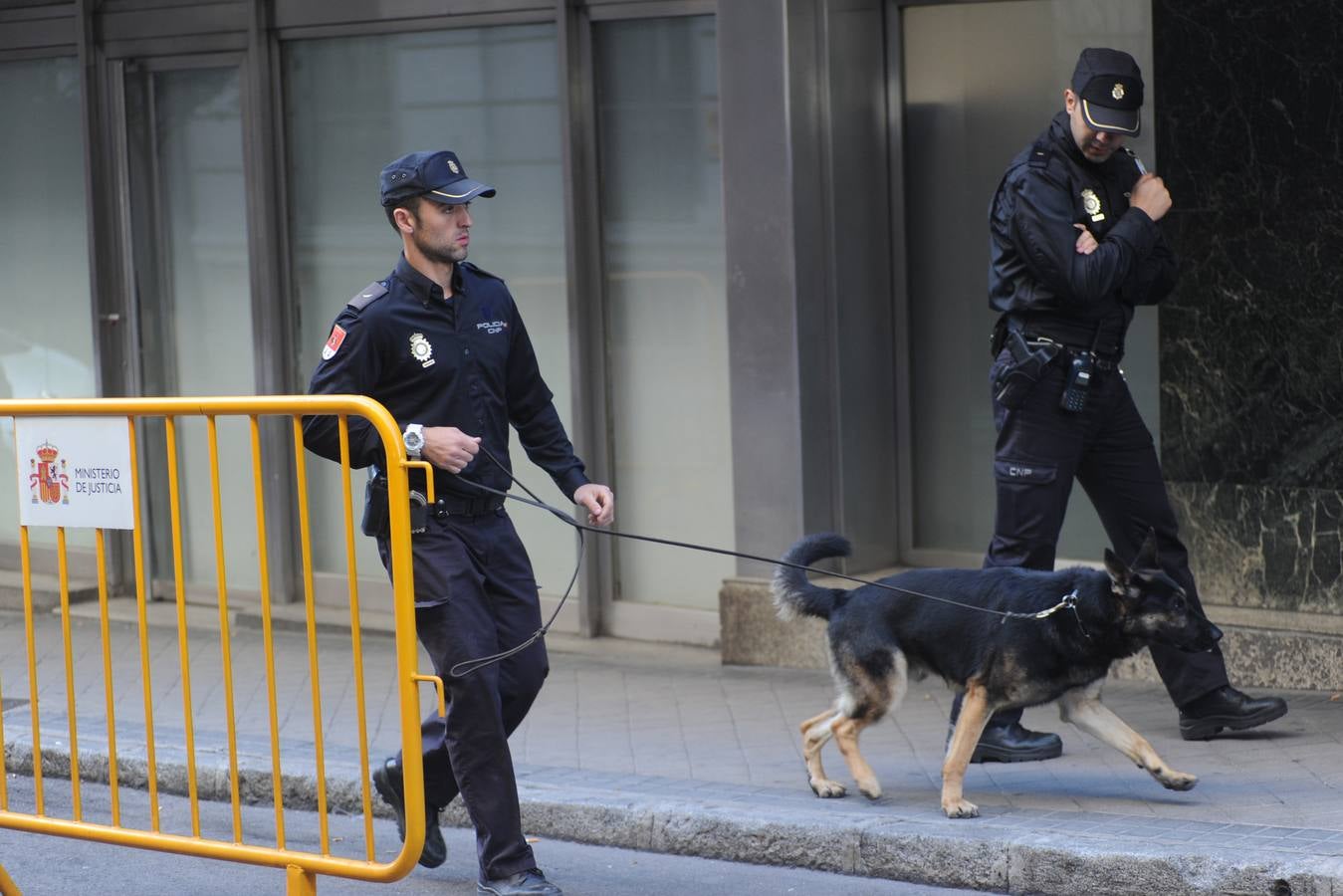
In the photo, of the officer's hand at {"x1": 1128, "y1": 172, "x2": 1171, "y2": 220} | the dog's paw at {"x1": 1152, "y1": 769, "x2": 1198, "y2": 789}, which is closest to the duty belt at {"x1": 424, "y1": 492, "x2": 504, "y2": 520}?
the dog's paw at {"x1": 1152, "y1": 769, "x2": 1198, "y2": 789}

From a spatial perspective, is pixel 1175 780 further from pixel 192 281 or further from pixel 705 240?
pixel 192 281

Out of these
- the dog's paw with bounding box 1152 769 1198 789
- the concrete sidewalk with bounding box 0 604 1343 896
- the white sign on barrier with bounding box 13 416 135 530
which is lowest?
the concrete sidewalk with bounding box 0 604 1343 896

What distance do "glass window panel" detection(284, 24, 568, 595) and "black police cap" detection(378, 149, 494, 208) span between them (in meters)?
3.85

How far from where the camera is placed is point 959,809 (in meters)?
5.96

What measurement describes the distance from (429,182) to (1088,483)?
103 inches

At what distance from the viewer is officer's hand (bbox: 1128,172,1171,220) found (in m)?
6.41

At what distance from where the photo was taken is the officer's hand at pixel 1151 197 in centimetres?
641

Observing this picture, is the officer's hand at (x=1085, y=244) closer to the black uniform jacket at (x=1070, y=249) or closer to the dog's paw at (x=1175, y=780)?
the black uniform jacket at (x=1070, y=249)

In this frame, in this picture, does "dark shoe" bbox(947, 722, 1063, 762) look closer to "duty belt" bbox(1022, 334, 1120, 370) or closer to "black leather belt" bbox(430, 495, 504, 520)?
"duty belt" bbox(1022, 334, 1120, 370)

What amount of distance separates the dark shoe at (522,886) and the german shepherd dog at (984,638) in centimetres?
123

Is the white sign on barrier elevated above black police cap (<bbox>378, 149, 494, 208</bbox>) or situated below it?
below

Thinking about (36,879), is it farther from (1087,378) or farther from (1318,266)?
(1318,266)

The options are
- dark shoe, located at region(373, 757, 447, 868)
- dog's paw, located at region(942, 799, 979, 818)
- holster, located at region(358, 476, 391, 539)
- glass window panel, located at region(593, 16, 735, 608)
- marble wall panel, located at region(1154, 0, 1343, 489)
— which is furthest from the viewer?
glass window panel, located at region(593, 16, 735, 608)

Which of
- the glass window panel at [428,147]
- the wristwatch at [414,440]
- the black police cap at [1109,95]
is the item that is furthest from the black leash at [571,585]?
the glass window panel at [428,147]
